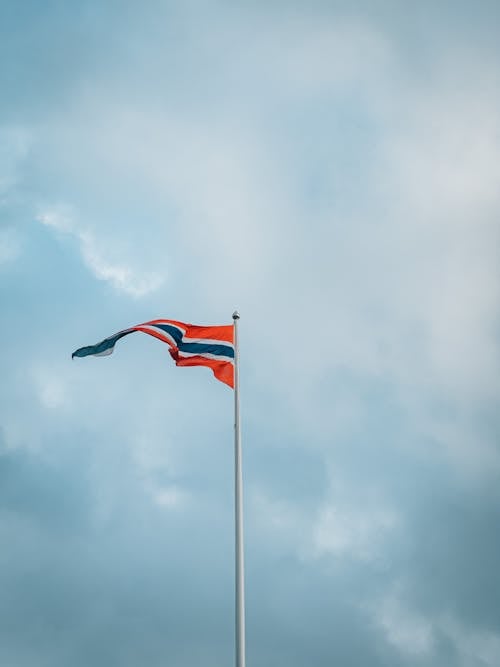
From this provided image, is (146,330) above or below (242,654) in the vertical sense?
above

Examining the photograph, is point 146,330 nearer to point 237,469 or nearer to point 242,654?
point 237,469

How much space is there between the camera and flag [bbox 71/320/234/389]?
107 feet

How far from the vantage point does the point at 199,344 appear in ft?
108

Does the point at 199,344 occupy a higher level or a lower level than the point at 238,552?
higher

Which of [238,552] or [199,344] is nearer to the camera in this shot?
[238,552]

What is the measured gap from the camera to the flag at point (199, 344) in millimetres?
32562

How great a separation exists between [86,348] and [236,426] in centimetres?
935

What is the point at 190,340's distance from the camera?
109 feet

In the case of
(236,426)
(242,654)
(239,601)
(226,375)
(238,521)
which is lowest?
(242,654)

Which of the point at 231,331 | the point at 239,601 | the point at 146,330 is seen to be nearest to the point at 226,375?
the point at 231,331

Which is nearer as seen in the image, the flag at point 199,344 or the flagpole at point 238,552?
the flagpole at point 238,552

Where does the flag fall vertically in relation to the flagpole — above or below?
above

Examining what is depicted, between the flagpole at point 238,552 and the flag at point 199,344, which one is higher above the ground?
the flag at point 199,344

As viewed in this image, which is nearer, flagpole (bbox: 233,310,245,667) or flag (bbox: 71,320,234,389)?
flagpole (bbox: 233,310,245,667)
